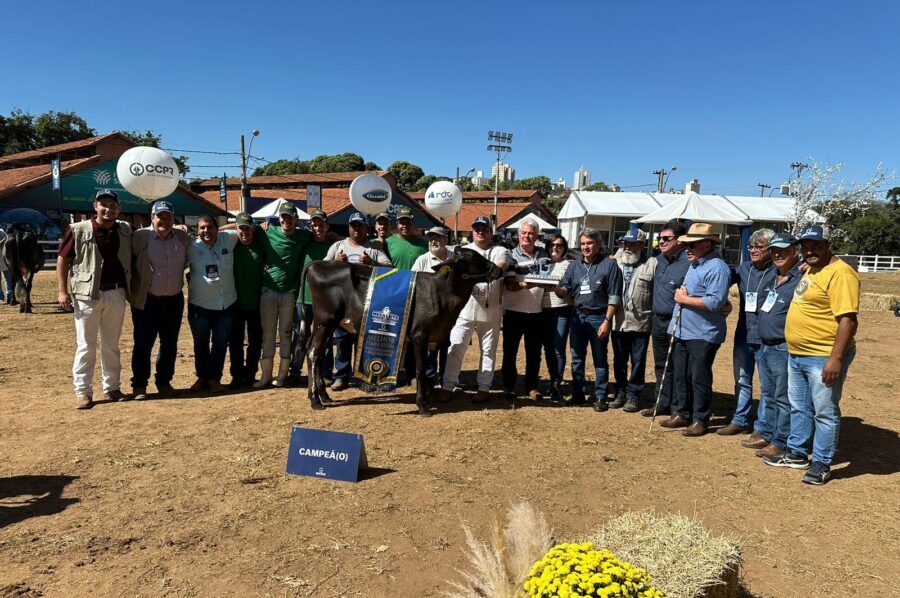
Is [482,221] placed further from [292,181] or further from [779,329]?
[292,181]

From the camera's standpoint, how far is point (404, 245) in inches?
272

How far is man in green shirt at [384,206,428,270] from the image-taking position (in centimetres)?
685

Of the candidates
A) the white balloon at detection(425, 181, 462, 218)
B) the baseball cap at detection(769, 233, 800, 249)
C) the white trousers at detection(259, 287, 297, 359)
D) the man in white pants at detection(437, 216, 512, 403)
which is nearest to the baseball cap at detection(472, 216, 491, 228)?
the man in white pants at detection(437, 216, 512, 403)

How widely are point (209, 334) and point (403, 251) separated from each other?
2.54 m

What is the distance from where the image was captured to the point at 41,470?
427 cm

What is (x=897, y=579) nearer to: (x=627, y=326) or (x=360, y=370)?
(x=627, y=326)

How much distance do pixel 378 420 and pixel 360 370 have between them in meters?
0.58

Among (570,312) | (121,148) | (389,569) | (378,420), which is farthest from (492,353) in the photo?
(121,148)

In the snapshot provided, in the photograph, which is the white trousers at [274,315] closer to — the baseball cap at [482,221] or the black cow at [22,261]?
the baseball cap at [482,221]

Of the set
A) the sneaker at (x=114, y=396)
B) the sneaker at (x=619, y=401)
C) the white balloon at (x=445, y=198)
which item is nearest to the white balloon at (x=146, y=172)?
the sneaker at (x=114, y=396)

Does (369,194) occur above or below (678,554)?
above

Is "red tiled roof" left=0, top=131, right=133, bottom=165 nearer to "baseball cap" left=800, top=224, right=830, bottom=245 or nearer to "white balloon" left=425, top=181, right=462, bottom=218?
"white balloon" left=425, top=181, right=462, bottom=218

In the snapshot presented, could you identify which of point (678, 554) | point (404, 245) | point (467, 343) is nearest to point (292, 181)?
point (404, 245)

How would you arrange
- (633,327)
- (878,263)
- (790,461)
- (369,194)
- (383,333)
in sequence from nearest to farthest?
(790,461) → (383,333) → (633,327) → (369,194) → (878,263)
